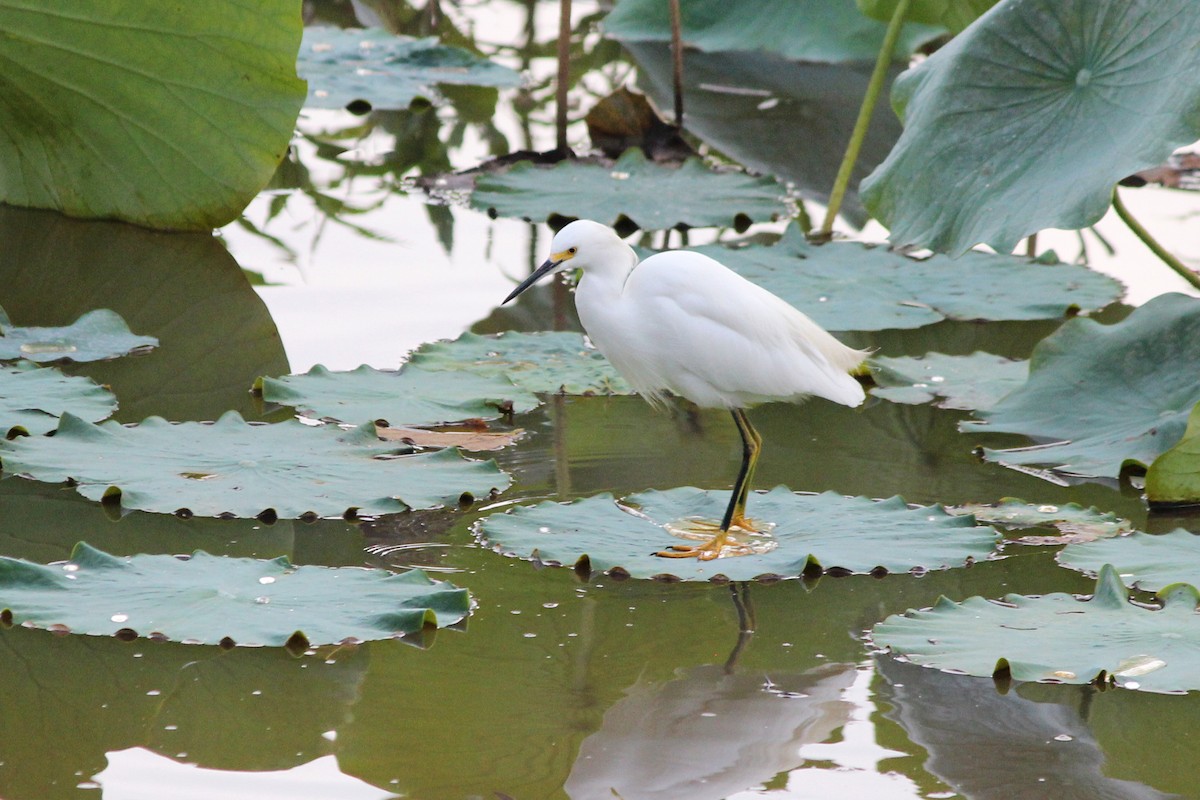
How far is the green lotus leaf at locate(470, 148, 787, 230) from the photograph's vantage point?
6000mm

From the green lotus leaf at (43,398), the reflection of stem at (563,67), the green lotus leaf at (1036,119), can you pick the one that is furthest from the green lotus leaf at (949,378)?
the reflection of stem at (563,67)

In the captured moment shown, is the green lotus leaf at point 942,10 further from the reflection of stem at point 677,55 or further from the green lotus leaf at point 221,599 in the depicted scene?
the green lotus leaf at point 221,599

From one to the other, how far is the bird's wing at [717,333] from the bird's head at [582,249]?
7 cm

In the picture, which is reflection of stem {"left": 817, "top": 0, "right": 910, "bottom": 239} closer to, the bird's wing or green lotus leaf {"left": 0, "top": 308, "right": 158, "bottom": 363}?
the bird's wing

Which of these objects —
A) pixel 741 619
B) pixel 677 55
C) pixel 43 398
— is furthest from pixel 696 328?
pixel 677 55

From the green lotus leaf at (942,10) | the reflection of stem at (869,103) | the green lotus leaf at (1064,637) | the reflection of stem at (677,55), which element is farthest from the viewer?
the reflection of stem at (677,55)

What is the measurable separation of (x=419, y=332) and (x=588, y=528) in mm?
1813

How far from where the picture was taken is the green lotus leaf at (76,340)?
4234mm

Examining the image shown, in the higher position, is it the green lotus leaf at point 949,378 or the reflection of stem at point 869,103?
the reflection of stem at point 869,103

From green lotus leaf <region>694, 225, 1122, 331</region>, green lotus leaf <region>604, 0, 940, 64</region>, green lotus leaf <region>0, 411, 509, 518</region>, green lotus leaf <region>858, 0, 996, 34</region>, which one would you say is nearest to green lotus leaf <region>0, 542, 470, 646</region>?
green lotus leaf <region>0, 411, 509, 518</region>

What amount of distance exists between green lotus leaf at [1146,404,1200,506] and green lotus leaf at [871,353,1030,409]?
70 centimetres

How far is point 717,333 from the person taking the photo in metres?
3.40

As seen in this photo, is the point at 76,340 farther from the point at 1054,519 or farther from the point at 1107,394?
the point at 1107,394

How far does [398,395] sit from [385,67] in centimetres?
507
